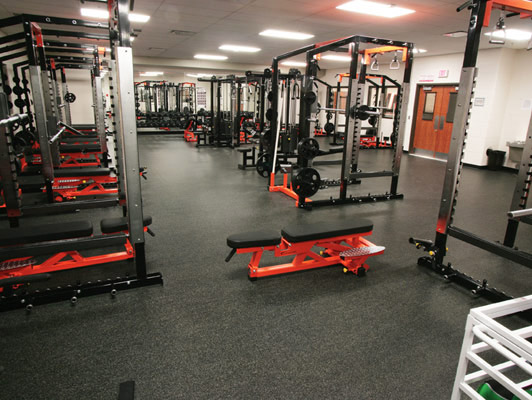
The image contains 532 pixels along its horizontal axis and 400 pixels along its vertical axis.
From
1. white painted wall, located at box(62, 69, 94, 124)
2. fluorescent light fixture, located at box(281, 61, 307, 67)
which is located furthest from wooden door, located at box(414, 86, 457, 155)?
white painted wall, located at box(62, 69, 94, 124)

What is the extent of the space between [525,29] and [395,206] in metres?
3.92

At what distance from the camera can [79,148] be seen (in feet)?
22.9

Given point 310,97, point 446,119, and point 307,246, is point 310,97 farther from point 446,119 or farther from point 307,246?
point 446,119

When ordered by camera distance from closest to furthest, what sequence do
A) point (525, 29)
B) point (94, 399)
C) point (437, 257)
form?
point (94, 399)
point (437, 257)
point (525, 29)

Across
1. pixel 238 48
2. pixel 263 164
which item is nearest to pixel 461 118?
pixel 263 164

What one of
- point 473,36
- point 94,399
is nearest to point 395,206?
point 473,36

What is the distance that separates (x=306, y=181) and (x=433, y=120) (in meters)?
7.03

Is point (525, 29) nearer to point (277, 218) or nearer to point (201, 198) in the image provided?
point (277, 218)

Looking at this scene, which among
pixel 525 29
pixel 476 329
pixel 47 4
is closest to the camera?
pixel 476 329

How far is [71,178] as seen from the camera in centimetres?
470

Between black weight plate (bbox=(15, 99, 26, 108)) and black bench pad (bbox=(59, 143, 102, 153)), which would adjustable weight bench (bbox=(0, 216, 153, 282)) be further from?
black bench pad (bbox=(59, 143, 102, 153))

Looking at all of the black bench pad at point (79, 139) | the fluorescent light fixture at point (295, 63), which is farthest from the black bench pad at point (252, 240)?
the fluorescent light fixture at point (295, 63)

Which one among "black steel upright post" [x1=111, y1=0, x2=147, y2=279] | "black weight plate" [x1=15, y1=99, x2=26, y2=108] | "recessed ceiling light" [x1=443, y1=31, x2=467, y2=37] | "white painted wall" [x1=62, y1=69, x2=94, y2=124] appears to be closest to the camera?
"black steel upright post" [x1=111, y1=0, x2=147, y2=279]

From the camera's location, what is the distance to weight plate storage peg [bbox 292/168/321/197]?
4379 millimetres
